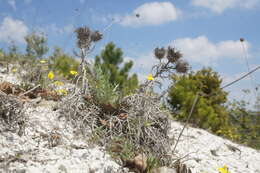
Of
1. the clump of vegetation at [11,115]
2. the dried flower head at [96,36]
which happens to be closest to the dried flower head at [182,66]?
the dried flower head at [96,36]

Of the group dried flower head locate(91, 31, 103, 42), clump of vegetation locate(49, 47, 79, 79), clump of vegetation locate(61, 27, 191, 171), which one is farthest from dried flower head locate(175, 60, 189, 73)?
clump of vegetation locate(49, 47, 79, 79)

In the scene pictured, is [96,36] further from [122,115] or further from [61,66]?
[61,66]

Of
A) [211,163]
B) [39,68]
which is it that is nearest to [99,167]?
[211,163]

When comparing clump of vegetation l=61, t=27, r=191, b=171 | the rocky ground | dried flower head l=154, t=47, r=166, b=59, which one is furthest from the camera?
dried flower head l=154, t=47, r=166, b=59

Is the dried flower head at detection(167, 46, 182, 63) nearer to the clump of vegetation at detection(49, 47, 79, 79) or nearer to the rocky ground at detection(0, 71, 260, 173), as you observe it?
the rocky ground at detection(0, 71, 260, 173)

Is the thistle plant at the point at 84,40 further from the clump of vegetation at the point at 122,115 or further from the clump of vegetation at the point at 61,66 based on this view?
the clump of vegetation at the point at 61,66

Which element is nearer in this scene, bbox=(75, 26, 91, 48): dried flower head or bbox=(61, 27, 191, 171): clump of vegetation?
bbox=(61, 27, 191, 171): clump of vegetation
